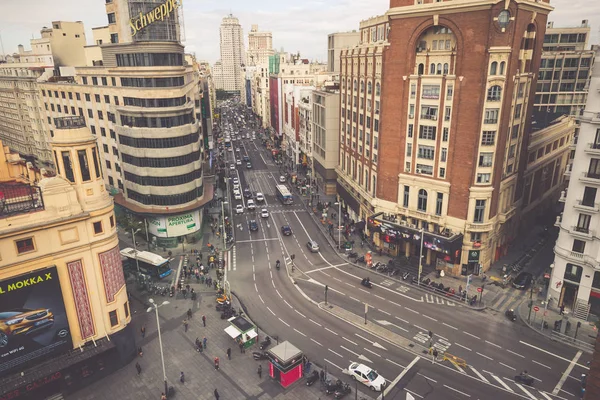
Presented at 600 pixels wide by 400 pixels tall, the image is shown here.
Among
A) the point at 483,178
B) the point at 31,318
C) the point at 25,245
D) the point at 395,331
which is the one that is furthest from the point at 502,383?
the point at 25,245

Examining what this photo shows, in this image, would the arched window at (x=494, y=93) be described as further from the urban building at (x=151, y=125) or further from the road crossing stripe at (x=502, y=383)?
the urban building at (x=151, y=125)

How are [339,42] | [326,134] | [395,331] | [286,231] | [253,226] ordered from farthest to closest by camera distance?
[339,42] < [326,134] < [253,226] < [286,231] < [395,331]

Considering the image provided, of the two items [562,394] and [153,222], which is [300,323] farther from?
[153,222]

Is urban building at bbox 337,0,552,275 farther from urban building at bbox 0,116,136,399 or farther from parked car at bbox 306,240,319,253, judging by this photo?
urban building at bbox 0,116,136,399

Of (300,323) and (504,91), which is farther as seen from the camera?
(504,91)

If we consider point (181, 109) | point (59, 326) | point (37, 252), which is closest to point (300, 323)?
point (59, 326)

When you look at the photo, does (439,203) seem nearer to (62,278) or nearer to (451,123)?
(451,123)
